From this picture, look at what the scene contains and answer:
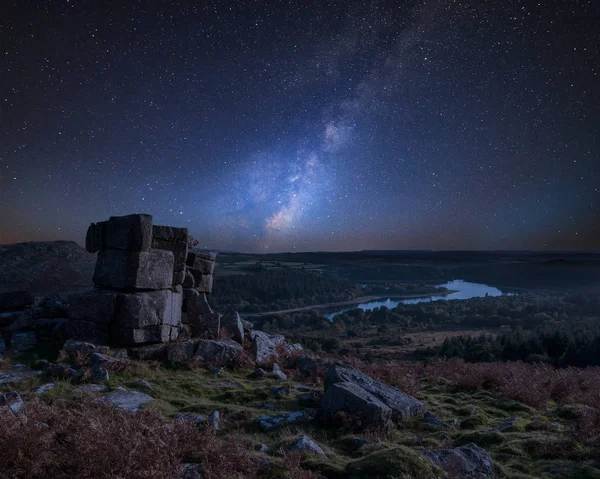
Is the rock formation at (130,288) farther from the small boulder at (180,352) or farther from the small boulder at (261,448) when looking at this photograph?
the small boulder at (261,448)

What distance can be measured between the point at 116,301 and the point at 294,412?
7588 mm

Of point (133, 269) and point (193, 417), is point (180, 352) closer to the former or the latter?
point (133, 269)

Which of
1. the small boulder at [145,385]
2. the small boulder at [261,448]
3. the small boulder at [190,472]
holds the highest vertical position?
the small boulder at [190,472]

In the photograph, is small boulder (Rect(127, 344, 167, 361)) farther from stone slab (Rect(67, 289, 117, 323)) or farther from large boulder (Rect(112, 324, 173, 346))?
stone slab (Rect(67, 289, 117, 323))

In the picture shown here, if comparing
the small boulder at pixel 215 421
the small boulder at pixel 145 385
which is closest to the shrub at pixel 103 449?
the small boulder at pixel 215 421

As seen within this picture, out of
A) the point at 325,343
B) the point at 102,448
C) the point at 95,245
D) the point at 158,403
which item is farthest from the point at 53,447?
the point at 325,343

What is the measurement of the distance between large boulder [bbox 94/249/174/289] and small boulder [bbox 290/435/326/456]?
908 centimetres

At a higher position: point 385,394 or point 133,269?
point 133,269

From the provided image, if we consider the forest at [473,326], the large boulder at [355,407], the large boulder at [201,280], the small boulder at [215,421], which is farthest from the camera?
the forest at [473,326]

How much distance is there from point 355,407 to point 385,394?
5.39 feet

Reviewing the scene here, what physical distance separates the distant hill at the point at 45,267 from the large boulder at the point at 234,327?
12.1 meters

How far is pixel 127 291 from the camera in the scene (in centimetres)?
1430

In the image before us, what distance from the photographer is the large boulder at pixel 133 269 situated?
46.2ft

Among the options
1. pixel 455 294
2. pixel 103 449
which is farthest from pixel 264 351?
pixel 455 294
